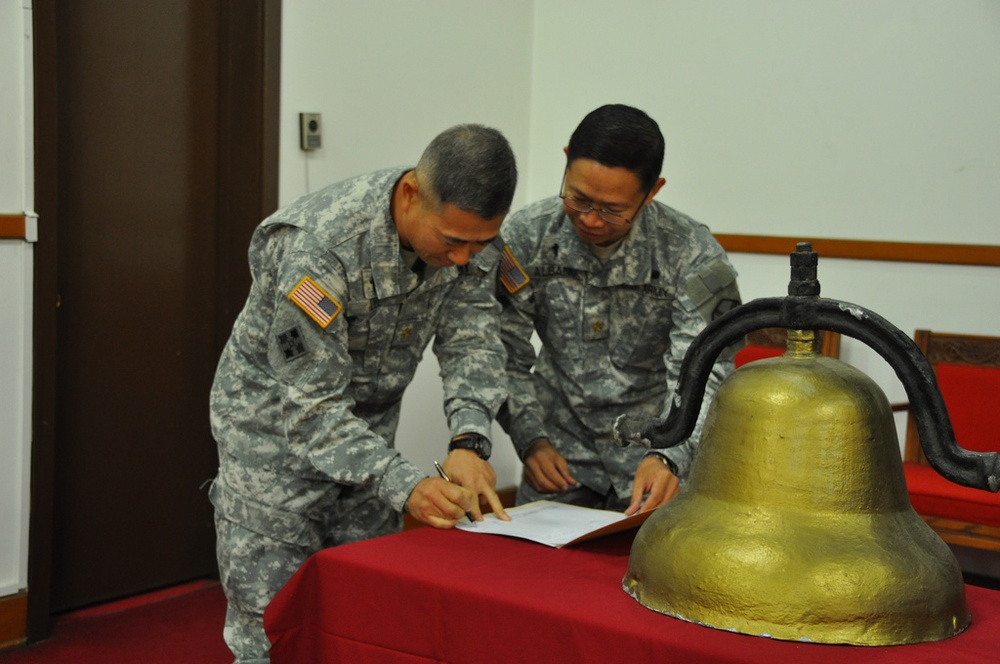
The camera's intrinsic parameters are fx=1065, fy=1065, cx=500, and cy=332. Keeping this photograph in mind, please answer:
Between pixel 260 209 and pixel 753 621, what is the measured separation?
252 centimetres

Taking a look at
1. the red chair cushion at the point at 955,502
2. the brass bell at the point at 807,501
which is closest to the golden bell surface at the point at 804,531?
the brass bell at the point at 807,501

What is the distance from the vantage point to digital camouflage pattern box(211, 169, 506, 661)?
1678 millimetres

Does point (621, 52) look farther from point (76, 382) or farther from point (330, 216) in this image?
point (330, 216)

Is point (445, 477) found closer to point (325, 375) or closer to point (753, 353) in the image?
point (325, 375)

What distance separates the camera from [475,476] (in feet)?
5.62

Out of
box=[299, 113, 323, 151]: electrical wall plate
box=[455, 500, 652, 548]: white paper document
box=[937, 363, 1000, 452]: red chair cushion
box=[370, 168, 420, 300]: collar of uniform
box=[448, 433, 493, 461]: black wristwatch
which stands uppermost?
box=[299, 113, 323, 151]: electrical wall plate

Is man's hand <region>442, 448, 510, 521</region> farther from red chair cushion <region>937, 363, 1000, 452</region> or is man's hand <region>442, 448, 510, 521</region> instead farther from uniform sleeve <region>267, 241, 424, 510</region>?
red chair cushion <region>937, 363, 1000, 452</region>

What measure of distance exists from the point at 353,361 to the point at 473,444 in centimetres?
26

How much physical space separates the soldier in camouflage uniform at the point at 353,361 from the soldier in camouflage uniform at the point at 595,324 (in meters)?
0.21

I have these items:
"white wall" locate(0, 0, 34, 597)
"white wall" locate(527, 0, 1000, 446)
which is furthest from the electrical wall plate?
"white wall" locate(527, 0, 1000, 446)

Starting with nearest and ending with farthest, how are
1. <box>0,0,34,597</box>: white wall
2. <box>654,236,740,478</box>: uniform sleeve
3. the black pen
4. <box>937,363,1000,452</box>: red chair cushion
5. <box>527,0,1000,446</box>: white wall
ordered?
the black pen < <box>654,236,740,478</box>: uniform sleeve < <box>0,0,34,597</box>: white wall < <box>937,363,1000,452</box>: red chair cushion < <box>527,0,1000,446</box>: white wall

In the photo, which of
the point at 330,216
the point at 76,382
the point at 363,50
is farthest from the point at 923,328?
the point at 76,382

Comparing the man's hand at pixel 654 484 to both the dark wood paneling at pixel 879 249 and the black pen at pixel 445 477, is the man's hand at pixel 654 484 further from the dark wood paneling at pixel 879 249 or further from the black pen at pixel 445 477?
the dark wood paneling at pixel 879 249

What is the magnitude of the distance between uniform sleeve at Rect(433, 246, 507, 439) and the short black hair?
283 mm
